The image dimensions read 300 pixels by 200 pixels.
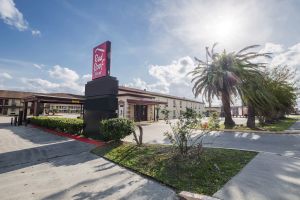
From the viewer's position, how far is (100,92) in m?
13.5

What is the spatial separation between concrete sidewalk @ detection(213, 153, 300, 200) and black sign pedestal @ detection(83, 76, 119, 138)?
8.41 m

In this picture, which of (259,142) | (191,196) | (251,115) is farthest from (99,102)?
(251,115)

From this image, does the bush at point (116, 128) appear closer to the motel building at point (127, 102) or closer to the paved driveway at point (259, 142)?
the motel building at point (127, 102)

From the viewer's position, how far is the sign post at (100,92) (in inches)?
496

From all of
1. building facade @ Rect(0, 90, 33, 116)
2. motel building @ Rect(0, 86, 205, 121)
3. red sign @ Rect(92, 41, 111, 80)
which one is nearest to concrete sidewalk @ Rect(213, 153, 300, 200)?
motel building @ Rect(0, 86, 205, 121)

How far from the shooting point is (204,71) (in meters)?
22.5

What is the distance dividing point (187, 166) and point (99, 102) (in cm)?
846

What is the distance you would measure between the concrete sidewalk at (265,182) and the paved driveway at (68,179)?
1.59 m

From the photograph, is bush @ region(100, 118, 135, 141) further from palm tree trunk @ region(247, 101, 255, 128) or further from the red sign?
palm tree trunk @ region(247, 101, 255, 128)

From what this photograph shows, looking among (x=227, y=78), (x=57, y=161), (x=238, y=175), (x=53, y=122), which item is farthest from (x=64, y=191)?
(x=227, y=78)

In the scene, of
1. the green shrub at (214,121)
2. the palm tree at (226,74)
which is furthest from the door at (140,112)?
the green shrub at (214,121)

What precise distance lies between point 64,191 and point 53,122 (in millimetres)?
14039

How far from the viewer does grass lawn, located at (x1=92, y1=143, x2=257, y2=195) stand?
18.0 ft

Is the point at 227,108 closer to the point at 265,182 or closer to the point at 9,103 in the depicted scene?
the point at 265,182
